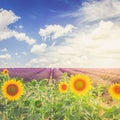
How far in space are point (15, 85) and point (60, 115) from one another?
62 centimetres

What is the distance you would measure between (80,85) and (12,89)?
29.6 inches

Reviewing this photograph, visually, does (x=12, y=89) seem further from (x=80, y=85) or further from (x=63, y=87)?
(x=63, y=87)

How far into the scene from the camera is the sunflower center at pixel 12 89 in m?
4.68

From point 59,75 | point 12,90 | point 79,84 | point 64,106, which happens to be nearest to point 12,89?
point 12,90

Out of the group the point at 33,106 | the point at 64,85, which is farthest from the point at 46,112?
the point at 64,85

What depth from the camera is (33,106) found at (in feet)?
15.3

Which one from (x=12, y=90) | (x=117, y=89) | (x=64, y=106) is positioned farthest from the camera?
(x=117, y=89)

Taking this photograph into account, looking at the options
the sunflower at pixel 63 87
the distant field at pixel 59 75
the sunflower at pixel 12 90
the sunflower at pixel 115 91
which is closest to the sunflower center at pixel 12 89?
the sunflower at pixel 12 90

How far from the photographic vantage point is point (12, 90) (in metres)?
4.72

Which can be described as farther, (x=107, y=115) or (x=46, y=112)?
(x=46, y=112)

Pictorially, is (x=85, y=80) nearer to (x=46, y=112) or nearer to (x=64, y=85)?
(x=46, y=112)

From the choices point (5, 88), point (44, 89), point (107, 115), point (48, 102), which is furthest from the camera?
A: point (44, 89)

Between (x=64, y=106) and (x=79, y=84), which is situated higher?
(x=79, y=84)

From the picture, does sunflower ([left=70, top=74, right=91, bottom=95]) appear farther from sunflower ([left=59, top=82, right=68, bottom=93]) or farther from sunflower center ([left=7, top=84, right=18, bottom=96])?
sunflower ([left=59, top=82, right=68, bottom=93])
